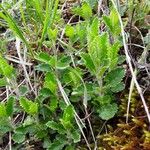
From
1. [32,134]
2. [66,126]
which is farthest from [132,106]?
[32,134]

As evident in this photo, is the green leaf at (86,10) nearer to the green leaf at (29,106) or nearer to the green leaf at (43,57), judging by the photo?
the green leaf at (43,57)

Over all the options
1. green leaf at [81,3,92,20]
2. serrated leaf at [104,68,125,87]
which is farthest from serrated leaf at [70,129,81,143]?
green leaf at [81,3,92,20]

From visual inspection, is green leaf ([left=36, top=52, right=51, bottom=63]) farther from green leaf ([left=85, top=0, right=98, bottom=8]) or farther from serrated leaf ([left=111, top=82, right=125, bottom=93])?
green leaf ([left=85, top=0, right=98, bottom=8])

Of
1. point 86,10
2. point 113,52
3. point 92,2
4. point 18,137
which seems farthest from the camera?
point 92,2

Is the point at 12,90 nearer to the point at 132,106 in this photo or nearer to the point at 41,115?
the point at 41,115

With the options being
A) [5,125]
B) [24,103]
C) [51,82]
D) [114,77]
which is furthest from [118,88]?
[5,125]

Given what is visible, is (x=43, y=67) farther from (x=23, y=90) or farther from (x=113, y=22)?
(x=113, y=22)

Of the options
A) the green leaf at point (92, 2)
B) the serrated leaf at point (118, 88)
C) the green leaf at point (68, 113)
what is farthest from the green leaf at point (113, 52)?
the green leaf at point (92, 2)
